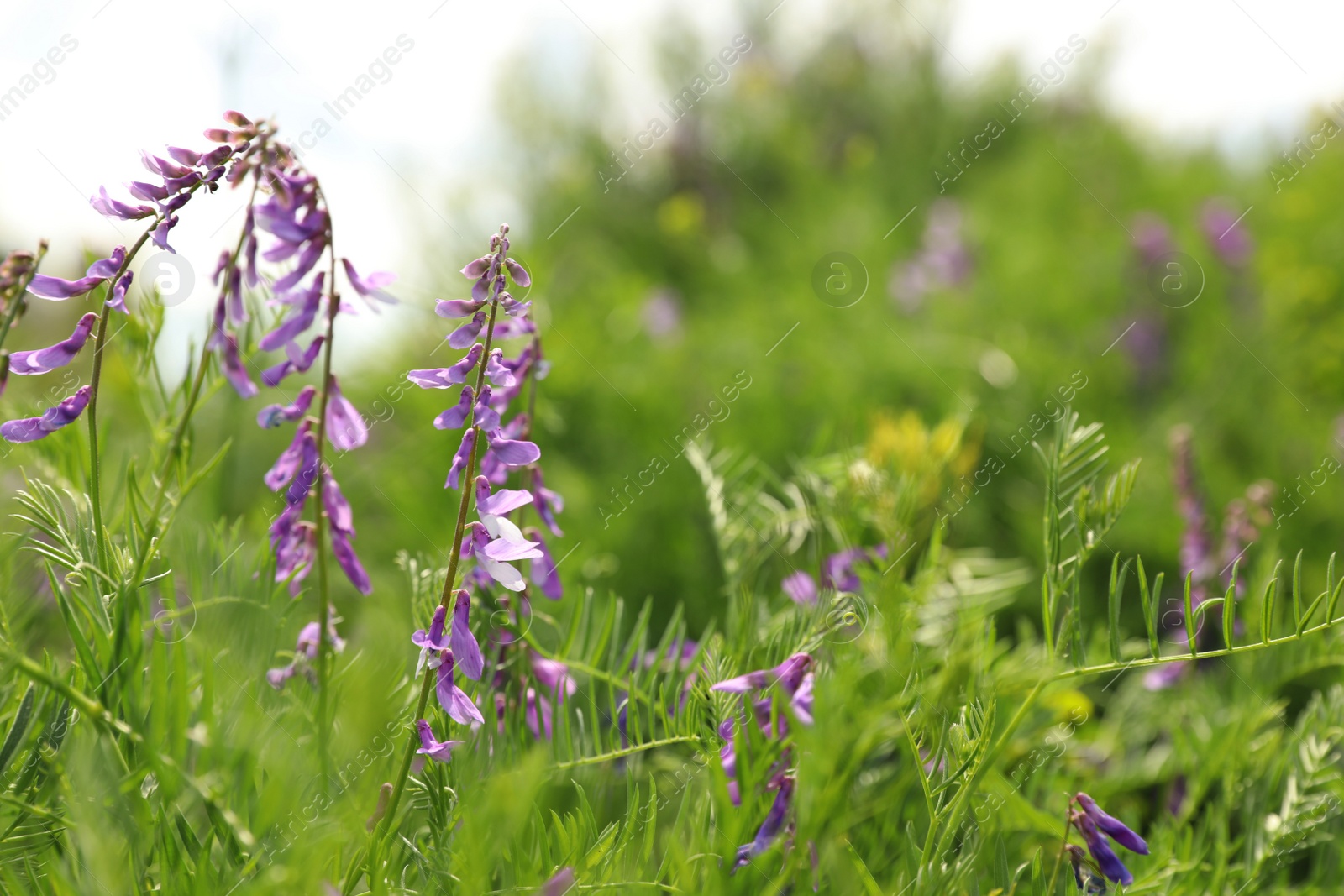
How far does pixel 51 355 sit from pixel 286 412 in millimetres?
130

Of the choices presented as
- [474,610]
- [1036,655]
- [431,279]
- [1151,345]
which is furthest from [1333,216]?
[474,610]

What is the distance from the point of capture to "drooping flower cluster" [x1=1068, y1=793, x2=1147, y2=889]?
20.6 inches

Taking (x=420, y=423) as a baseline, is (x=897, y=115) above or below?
above

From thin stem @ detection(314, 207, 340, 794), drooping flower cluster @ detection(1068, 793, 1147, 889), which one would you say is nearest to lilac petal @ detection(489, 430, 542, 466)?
thin stem @ detection(314, 207, 340, 794)

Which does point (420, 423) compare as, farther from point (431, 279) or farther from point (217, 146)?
point (217, 146)

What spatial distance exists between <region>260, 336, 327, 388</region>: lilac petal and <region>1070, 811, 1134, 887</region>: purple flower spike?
1.71ft

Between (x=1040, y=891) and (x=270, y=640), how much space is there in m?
0.45

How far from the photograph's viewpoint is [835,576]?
2.39 feet

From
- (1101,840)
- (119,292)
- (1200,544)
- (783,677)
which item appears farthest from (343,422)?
(1200,544)

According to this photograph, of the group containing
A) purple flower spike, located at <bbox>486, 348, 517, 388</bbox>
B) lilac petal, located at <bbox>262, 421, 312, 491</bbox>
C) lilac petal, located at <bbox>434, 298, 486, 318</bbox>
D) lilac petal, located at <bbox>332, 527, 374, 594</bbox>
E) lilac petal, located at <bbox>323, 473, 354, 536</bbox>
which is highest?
lilac petal, located at <bbox>434, 298, 486, 318</bbox>

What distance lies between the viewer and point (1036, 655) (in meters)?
0.77

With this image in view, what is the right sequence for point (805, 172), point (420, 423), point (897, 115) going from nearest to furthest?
point (420, 423) < point (805, 172) < point (897, 115)

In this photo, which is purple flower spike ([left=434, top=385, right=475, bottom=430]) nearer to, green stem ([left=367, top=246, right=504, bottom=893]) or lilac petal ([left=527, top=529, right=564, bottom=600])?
green stem ([left=367, top=246, right=504, bottom=893])

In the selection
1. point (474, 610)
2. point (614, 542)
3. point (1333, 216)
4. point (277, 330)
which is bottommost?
point (614, 542)
